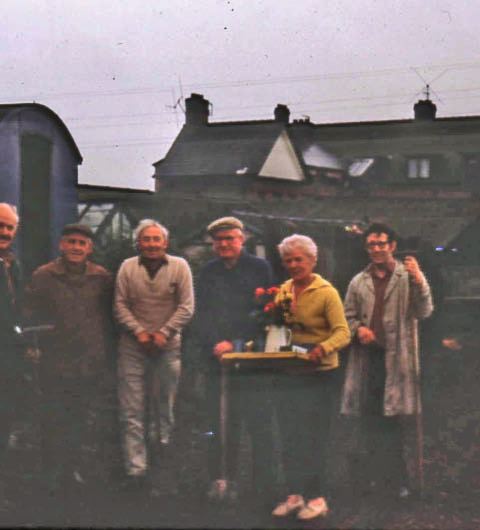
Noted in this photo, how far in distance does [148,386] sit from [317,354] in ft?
4.53

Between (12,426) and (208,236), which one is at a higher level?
(208,236)

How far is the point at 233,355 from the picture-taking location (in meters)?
6.29

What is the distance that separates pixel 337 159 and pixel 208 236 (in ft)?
3.66

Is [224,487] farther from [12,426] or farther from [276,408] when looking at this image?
[12,426]

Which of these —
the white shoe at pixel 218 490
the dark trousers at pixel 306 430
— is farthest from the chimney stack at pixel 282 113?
the white shoe at pixel 218 490

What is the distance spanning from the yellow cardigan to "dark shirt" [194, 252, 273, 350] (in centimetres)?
40

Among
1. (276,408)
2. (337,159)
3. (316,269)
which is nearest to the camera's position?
(276,408)

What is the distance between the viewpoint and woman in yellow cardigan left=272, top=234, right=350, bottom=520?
19.0 ft

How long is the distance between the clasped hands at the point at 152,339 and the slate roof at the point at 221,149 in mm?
1212

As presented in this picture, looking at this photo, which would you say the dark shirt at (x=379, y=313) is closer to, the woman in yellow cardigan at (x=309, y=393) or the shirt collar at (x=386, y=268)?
the shirt collar at (x=386, y=268)

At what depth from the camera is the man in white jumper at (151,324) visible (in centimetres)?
659

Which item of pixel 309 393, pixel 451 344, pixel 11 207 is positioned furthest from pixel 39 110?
pixel 451 344

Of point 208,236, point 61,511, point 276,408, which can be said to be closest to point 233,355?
point 276,408

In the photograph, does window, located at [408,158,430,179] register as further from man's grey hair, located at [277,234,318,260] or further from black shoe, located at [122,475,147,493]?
black shoe, located at [122,475,147,493]
